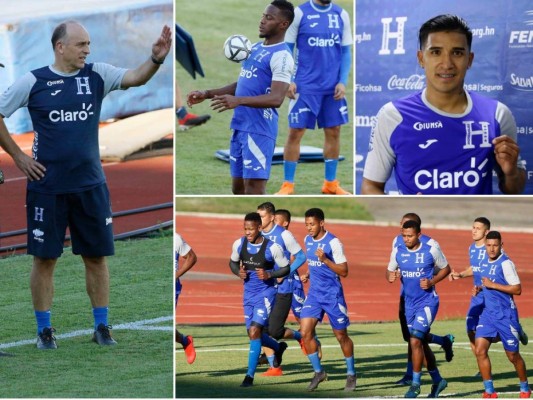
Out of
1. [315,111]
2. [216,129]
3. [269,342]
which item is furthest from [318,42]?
[216,129]

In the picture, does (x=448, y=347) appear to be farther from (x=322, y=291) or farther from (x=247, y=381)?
(x=247, y=381)

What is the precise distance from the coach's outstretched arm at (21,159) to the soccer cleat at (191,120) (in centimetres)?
466

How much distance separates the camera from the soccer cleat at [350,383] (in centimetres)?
756

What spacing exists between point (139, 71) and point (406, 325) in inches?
84.8

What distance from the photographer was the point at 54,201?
780 centimetres

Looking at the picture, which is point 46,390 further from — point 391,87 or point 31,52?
point 31,52

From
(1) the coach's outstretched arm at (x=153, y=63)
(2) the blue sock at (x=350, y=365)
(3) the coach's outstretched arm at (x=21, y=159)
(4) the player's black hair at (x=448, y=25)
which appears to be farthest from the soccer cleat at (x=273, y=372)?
(4) the player's black hair at (x=448, y=25)

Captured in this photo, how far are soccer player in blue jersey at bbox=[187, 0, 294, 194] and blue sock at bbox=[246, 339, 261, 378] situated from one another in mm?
915

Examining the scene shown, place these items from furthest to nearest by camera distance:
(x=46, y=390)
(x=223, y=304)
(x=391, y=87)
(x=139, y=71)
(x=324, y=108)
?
(x=223, y=304), (x=324, y=108), (x=391, y=87), (x=139, y=71), (x=46, y=390)

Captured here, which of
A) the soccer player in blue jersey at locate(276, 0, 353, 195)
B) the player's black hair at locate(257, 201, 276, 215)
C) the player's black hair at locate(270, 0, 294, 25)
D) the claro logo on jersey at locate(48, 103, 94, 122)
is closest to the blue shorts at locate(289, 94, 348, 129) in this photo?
the soccer player in blue jersey at locate(276, 0, 353, 195)

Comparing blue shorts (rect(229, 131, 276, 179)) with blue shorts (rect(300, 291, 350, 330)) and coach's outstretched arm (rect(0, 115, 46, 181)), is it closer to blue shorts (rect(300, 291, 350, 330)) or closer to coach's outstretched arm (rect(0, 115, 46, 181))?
blue shorts (rect(300, 291, 350, 330))

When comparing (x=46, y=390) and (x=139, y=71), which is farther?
(x=139, y=71)

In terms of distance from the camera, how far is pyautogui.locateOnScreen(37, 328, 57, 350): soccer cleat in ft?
25.9

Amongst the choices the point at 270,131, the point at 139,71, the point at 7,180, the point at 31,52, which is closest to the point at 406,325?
the point at 270,131
